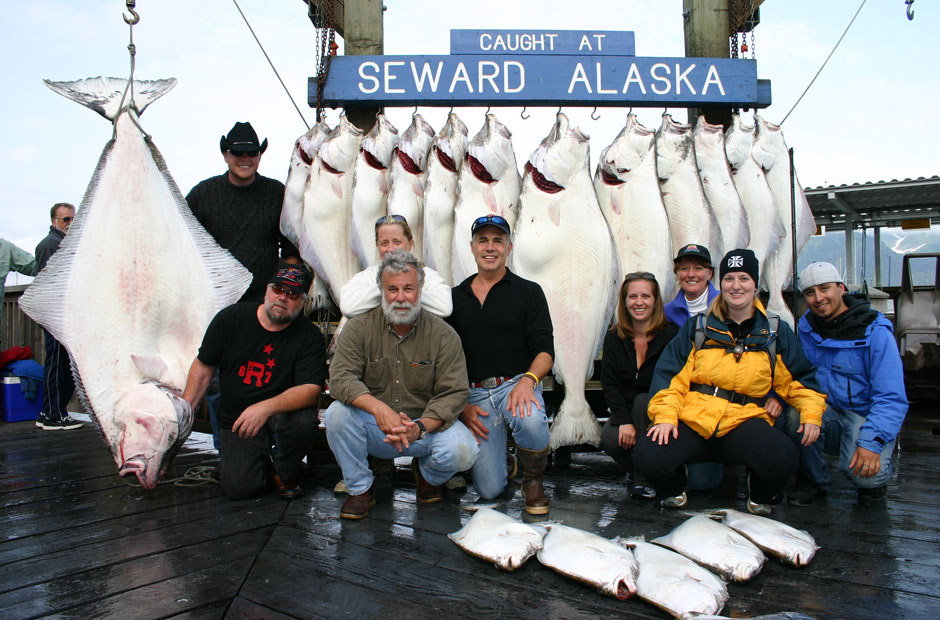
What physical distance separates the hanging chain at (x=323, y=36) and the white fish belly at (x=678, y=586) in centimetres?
358

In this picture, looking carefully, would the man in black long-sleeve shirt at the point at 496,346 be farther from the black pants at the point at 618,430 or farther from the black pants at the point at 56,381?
the black pants at the point at 56,381

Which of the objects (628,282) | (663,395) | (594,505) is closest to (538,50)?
(628,282)

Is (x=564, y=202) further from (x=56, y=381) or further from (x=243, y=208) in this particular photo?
(x=56, y=381)

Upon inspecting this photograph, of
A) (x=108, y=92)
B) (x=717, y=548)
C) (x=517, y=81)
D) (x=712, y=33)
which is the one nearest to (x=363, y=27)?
(x=517, y=81)

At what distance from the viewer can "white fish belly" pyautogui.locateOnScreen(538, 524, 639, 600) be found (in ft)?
5.94

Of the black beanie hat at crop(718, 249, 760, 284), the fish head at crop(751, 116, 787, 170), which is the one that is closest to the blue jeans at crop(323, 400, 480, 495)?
the black beanie hat at crop(718, 249, 760, 284)

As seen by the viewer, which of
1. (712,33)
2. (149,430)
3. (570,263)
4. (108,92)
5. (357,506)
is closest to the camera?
(357,506)

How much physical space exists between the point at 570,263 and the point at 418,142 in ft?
4.23

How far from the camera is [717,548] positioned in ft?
6.53

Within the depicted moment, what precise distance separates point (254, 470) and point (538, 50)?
10.3ft

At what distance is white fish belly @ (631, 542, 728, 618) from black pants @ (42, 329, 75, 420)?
487 centimetres

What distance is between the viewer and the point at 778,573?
6.55 ft

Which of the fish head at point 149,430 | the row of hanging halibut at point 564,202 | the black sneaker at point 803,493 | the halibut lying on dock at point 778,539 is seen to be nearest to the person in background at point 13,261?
the row of hanging halibut at point 564,202

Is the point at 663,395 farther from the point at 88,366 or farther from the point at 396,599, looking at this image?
the point at 88,366
